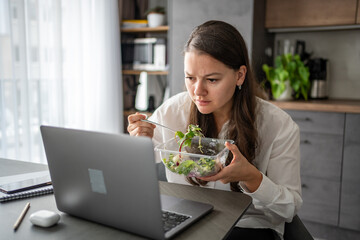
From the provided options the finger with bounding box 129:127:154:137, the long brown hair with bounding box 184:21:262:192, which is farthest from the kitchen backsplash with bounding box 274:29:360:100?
the finger with bounding box 129:127:154:137

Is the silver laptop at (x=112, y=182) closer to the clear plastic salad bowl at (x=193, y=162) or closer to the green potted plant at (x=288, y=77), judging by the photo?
the clear plastic salad bowl at (x=193, y=162)

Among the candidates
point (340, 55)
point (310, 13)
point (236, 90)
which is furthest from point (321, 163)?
point (236, 90)

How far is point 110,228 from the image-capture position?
0.75 meters

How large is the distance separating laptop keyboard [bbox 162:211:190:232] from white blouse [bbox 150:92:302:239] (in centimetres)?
34

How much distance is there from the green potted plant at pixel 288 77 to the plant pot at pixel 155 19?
42.0 inches

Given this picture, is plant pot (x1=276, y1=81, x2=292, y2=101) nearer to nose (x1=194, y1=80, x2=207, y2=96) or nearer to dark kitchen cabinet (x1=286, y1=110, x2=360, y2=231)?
dark kitchen cabinet (x1=286, y1=110, x2=360, y2=231)

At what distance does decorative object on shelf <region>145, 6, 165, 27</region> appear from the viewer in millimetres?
3137

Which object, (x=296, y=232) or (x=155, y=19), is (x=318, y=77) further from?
(x=296, y=232)

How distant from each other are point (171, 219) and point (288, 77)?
6.87 feet

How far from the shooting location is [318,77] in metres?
2.73

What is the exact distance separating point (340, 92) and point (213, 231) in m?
2.50

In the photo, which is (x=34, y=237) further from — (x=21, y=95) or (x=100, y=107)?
(x=100, y=107)

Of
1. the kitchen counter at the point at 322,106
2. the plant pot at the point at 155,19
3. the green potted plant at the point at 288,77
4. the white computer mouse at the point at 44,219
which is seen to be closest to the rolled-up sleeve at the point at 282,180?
the white computer mouse at the point at 44,219

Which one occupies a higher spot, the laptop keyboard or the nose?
the nose
